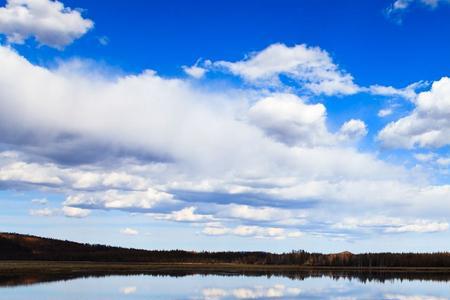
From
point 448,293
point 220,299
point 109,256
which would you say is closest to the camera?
point 220,299

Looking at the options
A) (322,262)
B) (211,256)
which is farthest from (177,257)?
(322,262)

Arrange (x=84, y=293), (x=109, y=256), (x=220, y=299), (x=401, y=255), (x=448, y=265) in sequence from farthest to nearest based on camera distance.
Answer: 1. (x=109, y=256)
2. (x=401, y=255)
3. (x=448, y=265)
4. (x=84, y=293)
5. (x=220, y=299)

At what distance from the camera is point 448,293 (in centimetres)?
5475

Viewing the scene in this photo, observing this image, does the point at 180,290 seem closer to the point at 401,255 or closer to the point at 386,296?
the point at 386,296

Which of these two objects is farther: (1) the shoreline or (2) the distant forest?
(2) the distant forest

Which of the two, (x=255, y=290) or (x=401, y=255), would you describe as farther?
(x=401, y=255)

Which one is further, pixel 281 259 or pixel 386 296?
pixel 281 259

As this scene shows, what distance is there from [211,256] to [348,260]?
4758cm

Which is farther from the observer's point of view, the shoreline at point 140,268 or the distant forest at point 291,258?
the distant forest at point 291,258

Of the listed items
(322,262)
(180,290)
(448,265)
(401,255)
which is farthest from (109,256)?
(180,290)

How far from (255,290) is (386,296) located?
39.3 feet

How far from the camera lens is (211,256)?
646 feet

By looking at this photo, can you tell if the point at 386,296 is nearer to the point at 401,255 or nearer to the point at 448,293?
the point at 448,293

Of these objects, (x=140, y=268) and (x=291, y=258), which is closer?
(x=140, y=268)
